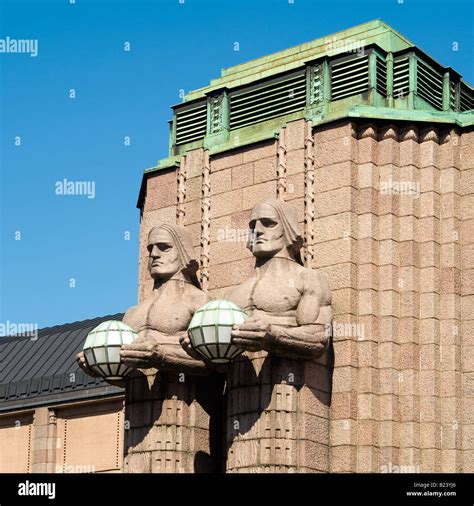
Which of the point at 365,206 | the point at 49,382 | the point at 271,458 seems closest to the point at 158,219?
the point at 365,206

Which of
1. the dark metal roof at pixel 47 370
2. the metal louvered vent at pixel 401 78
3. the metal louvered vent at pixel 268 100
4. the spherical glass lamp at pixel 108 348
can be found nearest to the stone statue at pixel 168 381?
the spherical glass lamp at pixel 108 348

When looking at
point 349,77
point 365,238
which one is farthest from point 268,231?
point 349,77

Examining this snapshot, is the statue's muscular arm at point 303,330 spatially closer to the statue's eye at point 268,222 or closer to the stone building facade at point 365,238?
the stone building facade at point 365,238

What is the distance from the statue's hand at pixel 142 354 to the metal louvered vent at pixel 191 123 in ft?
18.7

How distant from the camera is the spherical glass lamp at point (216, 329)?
24000 millimetres

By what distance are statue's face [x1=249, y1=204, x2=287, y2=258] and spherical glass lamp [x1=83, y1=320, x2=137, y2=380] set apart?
2907mm

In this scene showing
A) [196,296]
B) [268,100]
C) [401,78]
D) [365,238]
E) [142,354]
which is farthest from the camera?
[268,100]


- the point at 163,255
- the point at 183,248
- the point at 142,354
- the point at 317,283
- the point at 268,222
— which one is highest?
the point at 268,222

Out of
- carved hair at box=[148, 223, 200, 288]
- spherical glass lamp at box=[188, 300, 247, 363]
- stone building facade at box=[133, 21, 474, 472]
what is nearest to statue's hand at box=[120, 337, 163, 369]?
spherical glass lamp at box=[188, 300, 247, 363]

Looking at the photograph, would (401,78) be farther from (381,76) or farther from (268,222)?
(268,222)

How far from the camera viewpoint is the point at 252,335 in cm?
2361

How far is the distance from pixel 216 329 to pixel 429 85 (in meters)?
7.10

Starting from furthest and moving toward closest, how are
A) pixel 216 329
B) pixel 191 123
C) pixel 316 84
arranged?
pixel 191 123 < pixel 316 84 < pixel 216 329
